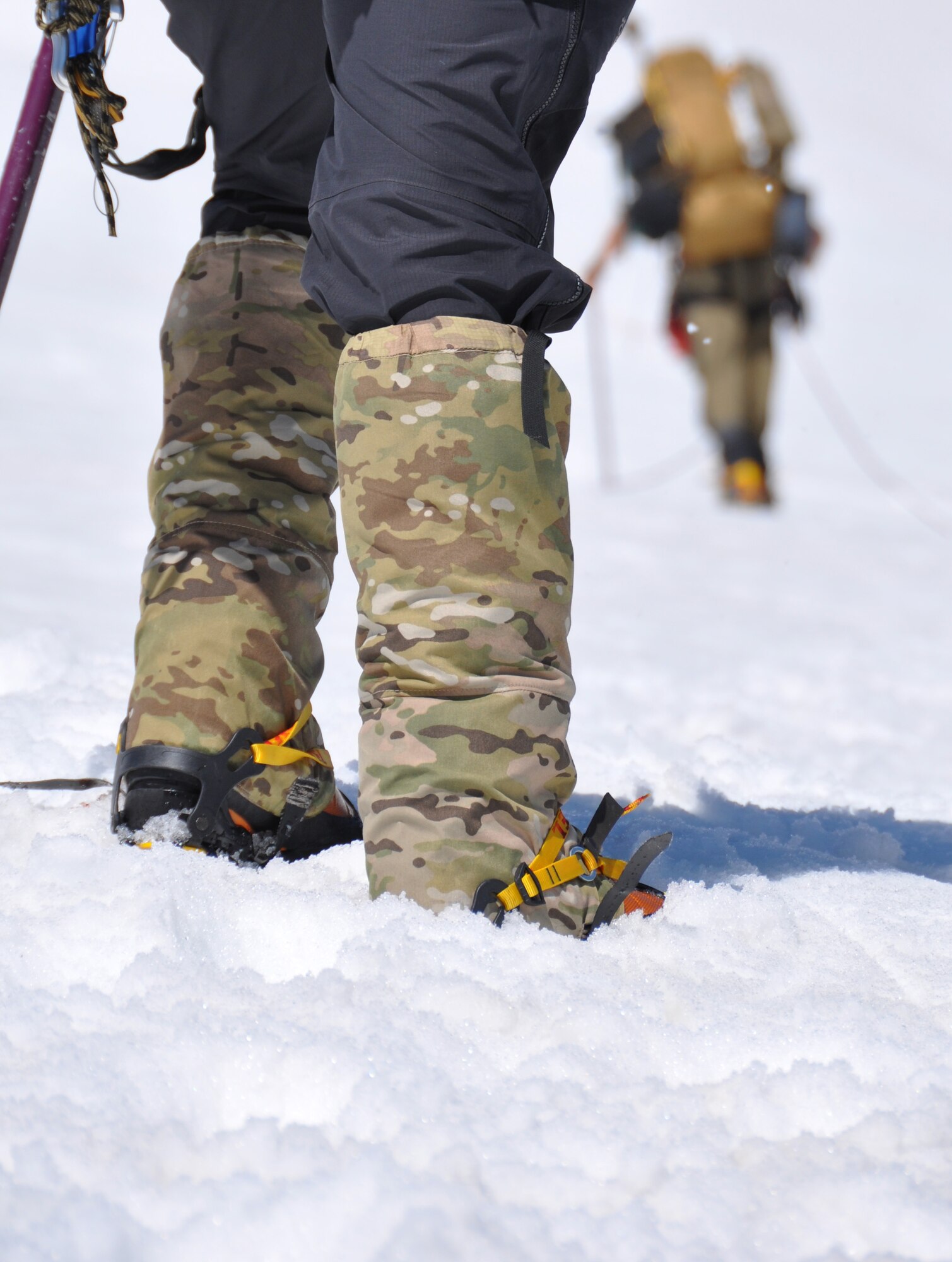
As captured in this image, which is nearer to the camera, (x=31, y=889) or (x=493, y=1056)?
(x=493, y=1056)

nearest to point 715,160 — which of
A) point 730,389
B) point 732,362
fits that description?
point 732,362

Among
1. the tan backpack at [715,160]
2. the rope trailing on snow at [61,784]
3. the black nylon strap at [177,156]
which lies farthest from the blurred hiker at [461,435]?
the tan backpack at [715,160]

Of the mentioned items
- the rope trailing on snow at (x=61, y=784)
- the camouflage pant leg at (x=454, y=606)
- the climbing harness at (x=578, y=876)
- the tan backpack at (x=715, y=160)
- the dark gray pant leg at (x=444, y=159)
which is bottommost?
the rope trailing on snow at (x=61, y=784)

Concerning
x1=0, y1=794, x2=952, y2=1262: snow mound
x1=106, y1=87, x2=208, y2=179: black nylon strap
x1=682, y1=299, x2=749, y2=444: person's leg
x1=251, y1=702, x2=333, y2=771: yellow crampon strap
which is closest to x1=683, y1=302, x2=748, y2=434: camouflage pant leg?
x1=682, y1=299, x2=749, y2=444: person's leg

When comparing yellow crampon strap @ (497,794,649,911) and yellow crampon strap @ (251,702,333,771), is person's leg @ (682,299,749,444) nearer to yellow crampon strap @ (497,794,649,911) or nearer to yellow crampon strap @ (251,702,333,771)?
yellow crampon strap @ (251,702,333,771)

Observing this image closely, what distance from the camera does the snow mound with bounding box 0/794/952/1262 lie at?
0.49 m

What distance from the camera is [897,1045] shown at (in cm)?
68

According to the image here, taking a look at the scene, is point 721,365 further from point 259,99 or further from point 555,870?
point 555,870

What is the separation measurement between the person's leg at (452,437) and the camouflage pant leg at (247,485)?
28 cm

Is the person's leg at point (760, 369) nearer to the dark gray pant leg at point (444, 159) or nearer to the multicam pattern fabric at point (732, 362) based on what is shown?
the multicam pattern fabric at point (732, 362)

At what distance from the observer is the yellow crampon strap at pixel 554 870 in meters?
0.87

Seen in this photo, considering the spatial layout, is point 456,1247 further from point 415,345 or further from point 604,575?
point 604,575

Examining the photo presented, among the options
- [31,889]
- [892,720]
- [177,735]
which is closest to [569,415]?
[177,735]

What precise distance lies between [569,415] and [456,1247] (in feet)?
2.31
